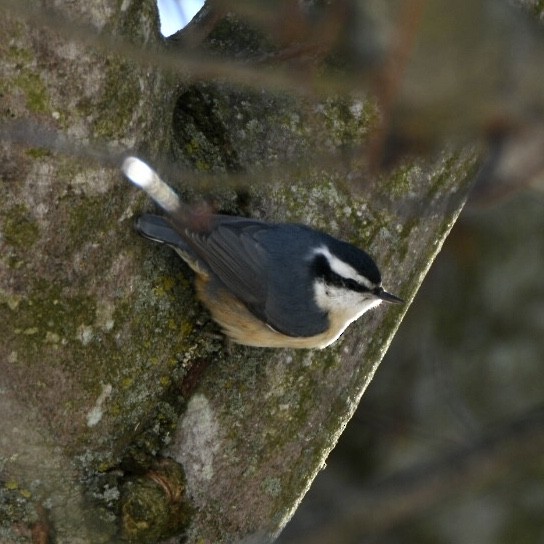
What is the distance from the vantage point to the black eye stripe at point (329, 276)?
104 inches

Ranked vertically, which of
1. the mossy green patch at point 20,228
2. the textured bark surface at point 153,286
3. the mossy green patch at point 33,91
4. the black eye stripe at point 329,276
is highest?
the mossy green patch at point 33,91

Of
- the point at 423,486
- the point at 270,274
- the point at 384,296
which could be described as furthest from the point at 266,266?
the point at 423,486

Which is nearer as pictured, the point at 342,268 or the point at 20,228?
the point at 20,228

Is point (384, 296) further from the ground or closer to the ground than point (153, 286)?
closer to the ground

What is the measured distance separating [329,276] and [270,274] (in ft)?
0.61

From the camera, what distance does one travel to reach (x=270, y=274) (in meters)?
2.86

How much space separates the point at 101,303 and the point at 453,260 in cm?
292

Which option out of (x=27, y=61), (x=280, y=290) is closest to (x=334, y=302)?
(x=280, y=290)

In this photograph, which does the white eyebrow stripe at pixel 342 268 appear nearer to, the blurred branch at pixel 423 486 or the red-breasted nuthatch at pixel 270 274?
the red-breasted nuthatch at pixel 270 274

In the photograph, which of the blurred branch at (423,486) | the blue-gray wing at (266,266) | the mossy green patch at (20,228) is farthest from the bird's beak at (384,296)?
the blurred branch at (423,486)

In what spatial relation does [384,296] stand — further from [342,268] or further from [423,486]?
[423,486]

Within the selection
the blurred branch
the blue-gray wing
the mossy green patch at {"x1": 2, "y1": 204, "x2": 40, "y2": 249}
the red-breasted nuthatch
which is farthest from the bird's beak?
the blurred branch

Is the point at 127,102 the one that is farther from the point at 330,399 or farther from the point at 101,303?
the point at 330,399

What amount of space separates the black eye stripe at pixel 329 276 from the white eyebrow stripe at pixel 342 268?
2 cm
